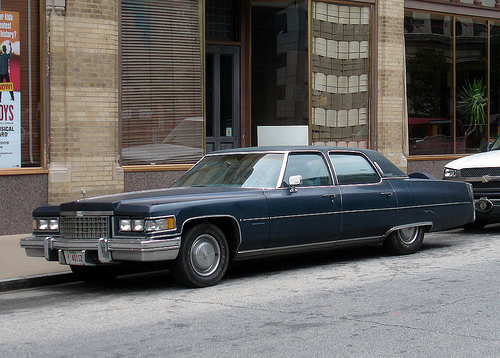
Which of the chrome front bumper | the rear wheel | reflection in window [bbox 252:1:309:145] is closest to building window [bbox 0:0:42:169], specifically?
the rear wheel

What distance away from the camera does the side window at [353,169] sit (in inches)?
348

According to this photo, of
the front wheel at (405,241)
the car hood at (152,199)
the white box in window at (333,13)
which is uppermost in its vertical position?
the white box in window at (333,13)

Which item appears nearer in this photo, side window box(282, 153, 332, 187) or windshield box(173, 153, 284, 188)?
windshield box(173, 153, 284, 188)

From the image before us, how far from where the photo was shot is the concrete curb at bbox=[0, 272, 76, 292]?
7.90 m

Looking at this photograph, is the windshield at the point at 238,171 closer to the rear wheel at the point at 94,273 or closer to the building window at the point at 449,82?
the rear wheel at the point at 94,273

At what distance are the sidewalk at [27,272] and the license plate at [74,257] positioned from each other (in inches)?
36.3

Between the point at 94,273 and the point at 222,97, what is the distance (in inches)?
319

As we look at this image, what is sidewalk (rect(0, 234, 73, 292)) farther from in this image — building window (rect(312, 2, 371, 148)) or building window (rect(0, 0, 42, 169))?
building window (rect(312, 2, 371, 148))

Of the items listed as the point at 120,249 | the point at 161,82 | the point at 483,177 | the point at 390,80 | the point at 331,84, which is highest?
the point at 390,80

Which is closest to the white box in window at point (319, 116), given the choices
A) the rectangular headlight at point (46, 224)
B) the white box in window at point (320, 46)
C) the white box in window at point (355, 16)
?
the white box in window at point (320, 46)

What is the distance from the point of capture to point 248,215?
7656mm

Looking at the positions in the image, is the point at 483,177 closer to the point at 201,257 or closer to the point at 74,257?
the point at 201,257

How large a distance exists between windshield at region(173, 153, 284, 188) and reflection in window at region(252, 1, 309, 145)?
23.3ft

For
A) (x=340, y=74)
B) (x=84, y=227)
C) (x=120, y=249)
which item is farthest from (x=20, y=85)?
(x=340, y=74)
